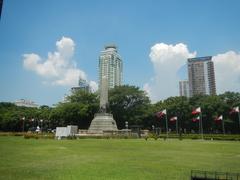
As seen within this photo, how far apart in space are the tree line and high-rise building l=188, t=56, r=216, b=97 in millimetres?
45026

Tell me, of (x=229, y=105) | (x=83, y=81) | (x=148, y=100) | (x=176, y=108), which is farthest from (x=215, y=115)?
(x=83, y=81)

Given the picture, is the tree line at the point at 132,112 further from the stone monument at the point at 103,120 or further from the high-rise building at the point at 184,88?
the high-rise building at the point at 184,88

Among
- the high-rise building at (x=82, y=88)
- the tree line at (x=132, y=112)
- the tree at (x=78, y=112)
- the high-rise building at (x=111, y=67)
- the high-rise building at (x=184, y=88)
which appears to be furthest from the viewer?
the high-rise building at (x=184, y=88)

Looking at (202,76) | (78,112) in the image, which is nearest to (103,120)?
(78,112)

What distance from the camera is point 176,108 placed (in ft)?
220

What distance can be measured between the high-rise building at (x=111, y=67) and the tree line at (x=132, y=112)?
3995 cm

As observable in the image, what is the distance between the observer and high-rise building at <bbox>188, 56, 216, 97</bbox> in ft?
374

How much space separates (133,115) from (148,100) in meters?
6.35

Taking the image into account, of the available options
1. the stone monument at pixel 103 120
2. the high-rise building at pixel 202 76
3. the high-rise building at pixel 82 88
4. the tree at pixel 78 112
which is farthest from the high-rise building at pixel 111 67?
the stone monument at pixel 103 120

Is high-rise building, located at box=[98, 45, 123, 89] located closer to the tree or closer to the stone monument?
the tree

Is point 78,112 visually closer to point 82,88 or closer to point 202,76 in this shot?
point 82,88

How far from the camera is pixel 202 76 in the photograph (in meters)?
116

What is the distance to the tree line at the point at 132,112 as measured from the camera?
63844mm

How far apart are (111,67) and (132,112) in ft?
161
